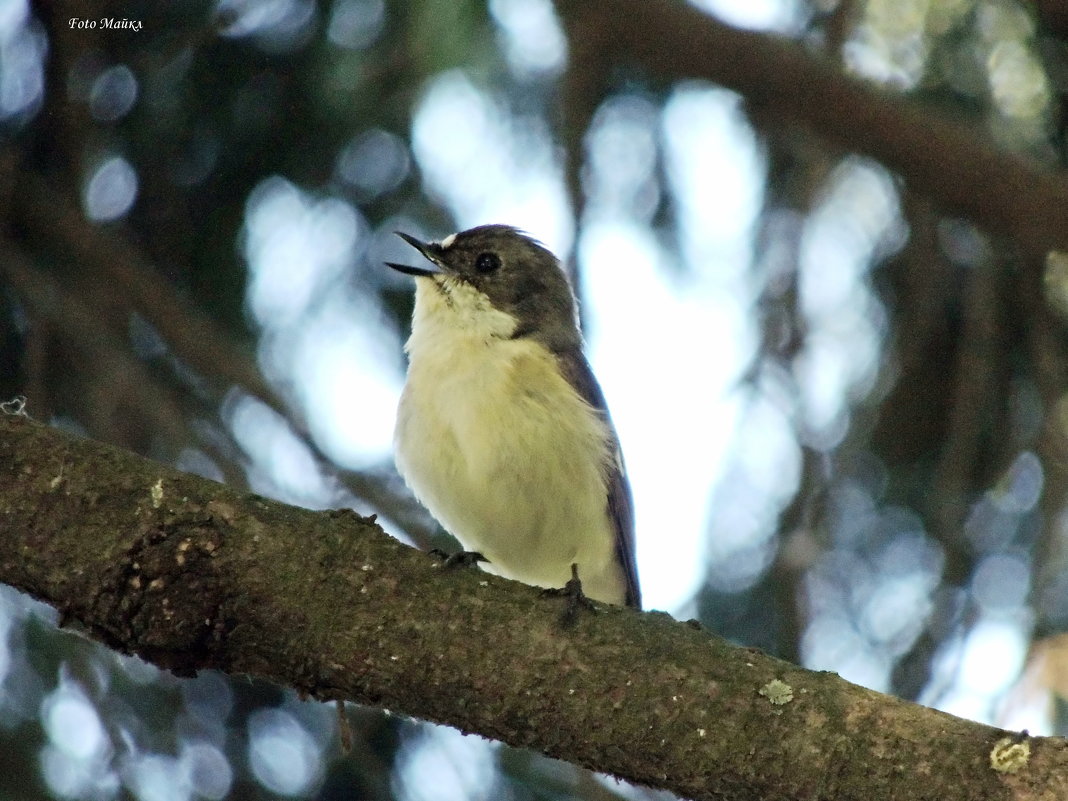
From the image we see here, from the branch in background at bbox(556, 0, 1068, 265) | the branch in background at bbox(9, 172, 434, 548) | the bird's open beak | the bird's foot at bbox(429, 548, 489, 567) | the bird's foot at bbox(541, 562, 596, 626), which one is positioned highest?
the branch in background at bbox(556, 0, 1068, 265)

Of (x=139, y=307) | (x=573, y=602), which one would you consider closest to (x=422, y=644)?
(x=573, y=602)

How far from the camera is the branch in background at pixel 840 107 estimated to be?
4.24m

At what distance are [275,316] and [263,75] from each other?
824mm

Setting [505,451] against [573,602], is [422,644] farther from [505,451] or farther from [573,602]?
[505,451]

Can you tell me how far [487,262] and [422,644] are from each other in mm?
2433

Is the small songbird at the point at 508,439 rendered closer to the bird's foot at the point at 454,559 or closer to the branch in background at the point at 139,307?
the branch in background at the point at 139,307

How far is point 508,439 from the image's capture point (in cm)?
418

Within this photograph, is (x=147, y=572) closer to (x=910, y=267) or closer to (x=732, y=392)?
(x=732, y=392)

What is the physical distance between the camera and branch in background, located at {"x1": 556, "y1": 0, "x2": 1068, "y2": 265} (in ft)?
13.9

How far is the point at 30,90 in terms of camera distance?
4.31 m

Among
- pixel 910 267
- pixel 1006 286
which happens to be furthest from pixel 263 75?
pixel 1006 286

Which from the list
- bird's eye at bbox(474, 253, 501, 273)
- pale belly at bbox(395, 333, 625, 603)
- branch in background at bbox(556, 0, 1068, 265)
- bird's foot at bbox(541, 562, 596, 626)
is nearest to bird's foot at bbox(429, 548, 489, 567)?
bird's foot at bbox(541, 562, 596, 626)

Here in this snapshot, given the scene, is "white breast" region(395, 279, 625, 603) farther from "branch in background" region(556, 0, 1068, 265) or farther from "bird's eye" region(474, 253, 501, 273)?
"branch in background" region(556, 0, 1068, 265)

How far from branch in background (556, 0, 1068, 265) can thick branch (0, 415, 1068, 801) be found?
206cm
